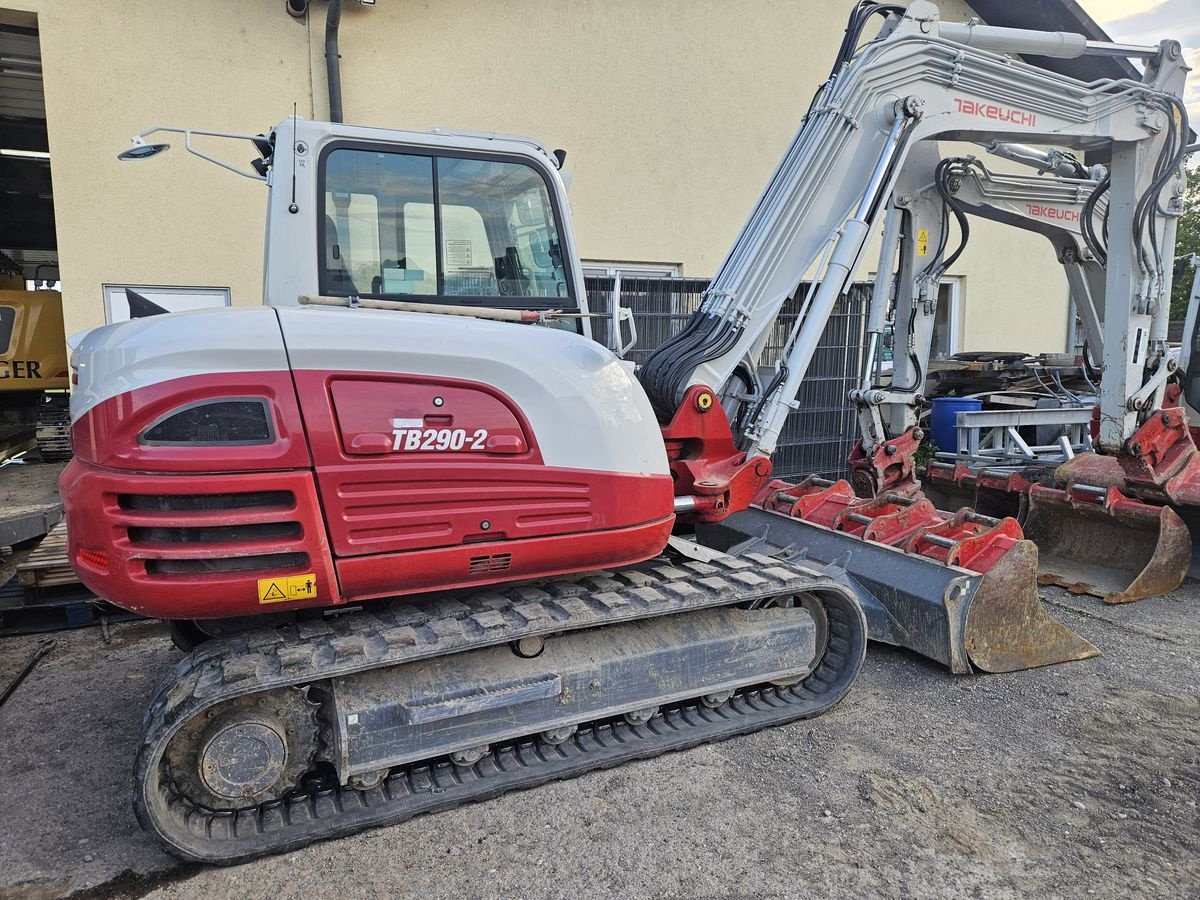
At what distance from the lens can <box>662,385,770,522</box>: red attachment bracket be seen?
3736mm

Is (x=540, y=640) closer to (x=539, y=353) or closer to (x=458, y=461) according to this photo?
(x=458, y=461)

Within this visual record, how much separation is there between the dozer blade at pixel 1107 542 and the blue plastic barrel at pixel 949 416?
8.95 feet

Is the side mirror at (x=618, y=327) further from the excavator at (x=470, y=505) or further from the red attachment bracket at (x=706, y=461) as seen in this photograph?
the red attachment bracket at (x=706, y=461)

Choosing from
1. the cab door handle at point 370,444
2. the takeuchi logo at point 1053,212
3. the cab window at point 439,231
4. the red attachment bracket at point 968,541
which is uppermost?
the takeuchi logo at point 1053,212

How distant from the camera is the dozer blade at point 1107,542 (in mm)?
4867

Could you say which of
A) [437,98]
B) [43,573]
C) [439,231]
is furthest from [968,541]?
[437,98]

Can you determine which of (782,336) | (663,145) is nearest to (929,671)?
(782,336)

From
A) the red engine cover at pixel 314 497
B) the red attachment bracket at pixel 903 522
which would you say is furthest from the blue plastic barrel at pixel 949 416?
the red engine cover at pixel 314 497

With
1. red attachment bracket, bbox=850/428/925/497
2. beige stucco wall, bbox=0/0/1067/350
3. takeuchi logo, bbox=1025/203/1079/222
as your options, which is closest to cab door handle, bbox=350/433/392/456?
red attachment bracket, bbox=850/428/925/497

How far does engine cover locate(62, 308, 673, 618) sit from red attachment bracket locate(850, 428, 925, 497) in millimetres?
2702

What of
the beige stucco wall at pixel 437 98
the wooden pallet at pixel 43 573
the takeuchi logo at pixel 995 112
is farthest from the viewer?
the beige stucco wall at pixel 437 98

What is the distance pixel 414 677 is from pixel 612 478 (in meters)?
0.99

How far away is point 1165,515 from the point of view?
4828 millimetres

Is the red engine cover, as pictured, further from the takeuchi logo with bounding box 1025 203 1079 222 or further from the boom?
→ the takeuchi logo with bounding box 1025 203 1079 222
